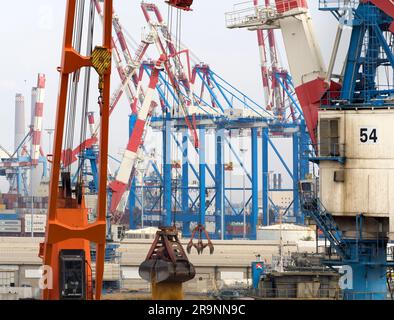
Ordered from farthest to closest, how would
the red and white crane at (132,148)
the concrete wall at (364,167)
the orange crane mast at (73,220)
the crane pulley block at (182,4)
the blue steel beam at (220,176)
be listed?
the blue steel beam at (220,176) < the red and white crane at (132,148) < the crane pulley block at (182,4) < the concrete wall at (364,167) < the orange crane mast at (73,220)

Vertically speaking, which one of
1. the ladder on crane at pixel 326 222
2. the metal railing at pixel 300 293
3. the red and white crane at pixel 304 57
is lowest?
the metal railing at pixel 300 293

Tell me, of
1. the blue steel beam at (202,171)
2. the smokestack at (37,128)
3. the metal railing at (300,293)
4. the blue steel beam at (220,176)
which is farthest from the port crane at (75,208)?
the smokestack at (37,128)

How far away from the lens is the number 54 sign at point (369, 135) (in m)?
36.8

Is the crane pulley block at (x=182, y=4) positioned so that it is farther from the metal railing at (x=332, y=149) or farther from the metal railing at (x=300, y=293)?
the metal railing at (x=300, y=293)

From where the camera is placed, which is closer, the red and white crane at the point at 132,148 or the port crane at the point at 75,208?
the port crane at the point at 75,208

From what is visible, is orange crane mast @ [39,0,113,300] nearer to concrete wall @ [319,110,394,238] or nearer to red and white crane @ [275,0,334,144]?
concrete wall @ [319,110,394,238]

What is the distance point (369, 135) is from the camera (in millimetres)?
36875

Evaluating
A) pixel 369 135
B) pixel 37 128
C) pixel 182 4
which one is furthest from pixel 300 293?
pixel 37 128

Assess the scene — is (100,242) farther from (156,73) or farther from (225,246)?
(156,73)

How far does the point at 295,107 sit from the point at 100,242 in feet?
361

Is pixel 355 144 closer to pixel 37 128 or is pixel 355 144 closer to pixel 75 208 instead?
pixel 75 208

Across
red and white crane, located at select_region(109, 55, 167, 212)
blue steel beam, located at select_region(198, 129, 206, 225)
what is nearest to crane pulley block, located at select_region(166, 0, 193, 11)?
red and white crane, located at select_region(109, 55, 167, 212)

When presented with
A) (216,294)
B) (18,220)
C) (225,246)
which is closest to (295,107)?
(18,220)
